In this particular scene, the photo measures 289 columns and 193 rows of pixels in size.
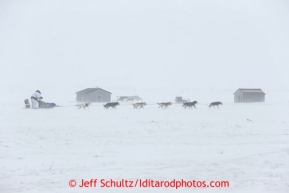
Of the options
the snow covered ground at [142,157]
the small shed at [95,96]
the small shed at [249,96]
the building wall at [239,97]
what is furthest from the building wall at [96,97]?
the snow covered ground at [142,157]

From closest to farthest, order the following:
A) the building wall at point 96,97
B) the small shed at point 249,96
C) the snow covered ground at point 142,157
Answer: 1. the snow covered ground at point 142,157
2. the small shed at point 249,96
3. the building wall at point 96,97

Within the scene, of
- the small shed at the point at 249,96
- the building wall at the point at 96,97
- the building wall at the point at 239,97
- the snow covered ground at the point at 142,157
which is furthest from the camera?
the building wall at the point at 96,97

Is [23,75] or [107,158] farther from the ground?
[23,75]

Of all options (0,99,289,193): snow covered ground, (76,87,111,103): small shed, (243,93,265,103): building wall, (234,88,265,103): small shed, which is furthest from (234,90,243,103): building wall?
(0,99,289,193): snow covered ground

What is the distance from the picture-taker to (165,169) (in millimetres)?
8891

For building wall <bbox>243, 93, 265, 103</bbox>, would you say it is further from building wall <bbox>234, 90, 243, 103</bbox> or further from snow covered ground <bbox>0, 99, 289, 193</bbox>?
snow covered ground <bbox>0, 99, 289, 193</bbox>

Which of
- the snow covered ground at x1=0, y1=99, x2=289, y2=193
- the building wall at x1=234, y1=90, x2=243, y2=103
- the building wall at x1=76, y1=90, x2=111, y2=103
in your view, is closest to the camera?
the snow covered ground at x1=0, y1=99, x2=289, y2=193

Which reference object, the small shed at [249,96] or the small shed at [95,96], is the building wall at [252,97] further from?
the small shed at [95,96]

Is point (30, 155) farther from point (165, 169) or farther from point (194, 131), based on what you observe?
point (194, 131)

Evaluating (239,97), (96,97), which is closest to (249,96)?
(239,97)

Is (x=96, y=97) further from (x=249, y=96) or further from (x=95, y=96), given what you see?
(x=249, y=96)

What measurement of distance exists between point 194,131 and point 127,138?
365cm

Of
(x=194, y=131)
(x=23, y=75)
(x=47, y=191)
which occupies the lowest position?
(x=47, y=191)

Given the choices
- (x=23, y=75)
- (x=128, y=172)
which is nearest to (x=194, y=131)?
(x=128, y=172)
